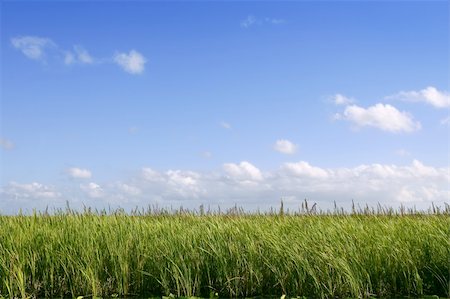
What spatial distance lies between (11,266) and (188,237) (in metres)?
2.71

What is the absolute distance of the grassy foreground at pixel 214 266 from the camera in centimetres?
705

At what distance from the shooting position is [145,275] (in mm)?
7359

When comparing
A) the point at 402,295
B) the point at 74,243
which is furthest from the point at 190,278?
the point at 402,295

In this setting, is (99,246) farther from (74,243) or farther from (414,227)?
(414,227)

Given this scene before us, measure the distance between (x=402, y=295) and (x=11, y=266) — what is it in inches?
235

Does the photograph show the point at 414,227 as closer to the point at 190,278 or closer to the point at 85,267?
the point at 190,278

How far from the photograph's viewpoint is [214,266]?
7.38 m

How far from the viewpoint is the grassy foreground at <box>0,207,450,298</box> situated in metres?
7.05

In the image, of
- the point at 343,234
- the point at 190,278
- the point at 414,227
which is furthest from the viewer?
the point at 414,227

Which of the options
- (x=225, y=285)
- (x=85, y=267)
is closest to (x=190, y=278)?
(x=225, y=285)

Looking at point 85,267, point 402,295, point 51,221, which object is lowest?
point 402,295

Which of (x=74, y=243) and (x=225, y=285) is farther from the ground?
(x=74, y=243)

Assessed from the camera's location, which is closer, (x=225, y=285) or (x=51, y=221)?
(x=225, y=285)

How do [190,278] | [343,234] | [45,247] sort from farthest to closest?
[343,234] < [45,247] < [190,278]
